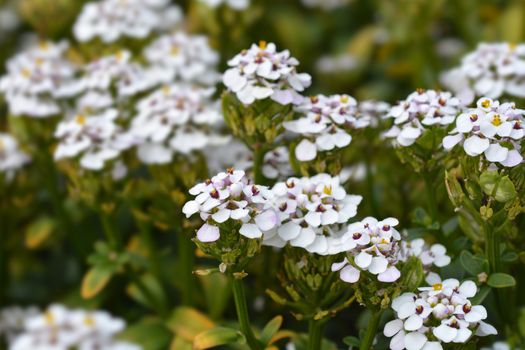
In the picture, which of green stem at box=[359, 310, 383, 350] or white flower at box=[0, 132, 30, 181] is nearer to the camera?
green stem at box=[359, 310, 383, 350]

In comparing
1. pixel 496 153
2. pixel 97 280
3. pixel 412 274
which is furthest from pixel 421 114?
pixel 97 280

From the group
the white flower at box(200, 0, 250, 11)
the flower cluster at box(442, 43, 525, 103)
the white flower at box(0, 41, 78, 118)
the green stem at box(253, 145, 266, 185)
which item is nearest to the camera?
the green stem at box(253, 145, 266, 185)

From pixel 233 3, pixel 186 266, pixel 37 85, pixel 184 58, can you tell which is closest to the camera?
pixel 186 266

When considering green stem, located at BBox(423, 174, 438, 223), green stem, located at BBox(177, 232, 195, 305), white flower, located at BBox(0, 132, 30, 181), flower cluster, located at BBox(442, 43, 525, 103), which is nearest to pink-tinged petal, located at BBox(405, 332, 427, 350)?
green stem, located at BBox(423, 174, 438, 223)

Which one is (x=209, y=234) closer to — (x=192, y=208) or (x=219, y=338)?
(x=192, y=208)

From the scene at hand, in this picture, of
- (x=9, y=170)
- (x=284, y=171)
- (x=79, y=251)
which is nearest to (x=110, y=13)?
(x=9, y=170)

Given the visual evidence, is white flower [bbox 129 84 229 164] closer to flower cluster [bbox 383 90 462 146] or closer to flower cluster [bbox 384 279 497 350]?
flower cluster [bbox 383 90 462 146]
